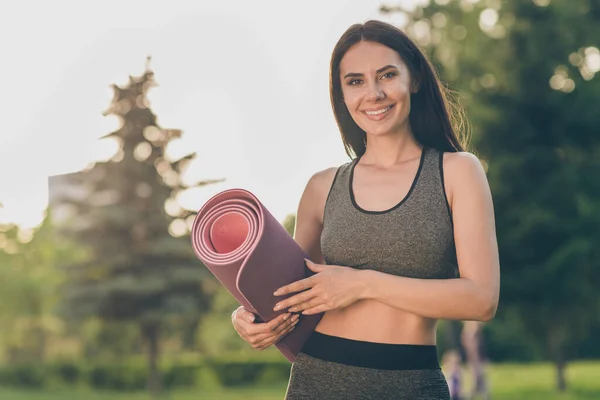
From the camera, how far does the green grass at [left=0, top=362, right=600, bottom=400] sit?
22.7 m

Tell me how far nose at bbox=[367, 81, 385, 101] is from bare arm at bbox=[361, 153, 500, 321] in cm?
35

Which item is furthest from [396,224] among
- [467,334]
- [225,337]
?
[225,337]

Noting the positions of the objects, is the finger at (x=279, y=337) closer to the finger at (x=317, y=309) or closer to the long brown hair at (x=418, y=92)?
the finger at (x=317, y=309)

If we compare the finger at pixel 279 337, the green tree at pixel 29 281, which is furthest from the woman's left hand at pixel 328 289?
the green tree at pixel 29 281

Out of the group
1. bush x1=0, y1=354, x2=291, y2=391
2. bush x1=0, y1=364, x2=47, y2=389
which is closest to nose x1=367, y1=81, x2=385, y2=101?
bush x1=0, y1=354, x2=291, y2=391

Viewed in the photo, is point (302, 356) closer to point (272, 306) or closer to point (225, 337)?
point (272, 306)

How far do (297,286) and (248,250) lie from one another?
0.20 meters

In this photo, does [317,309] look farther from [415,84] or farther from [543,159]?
[543,159]

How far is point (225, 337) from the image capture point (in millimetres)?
45156

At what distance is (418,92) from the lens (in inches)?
116

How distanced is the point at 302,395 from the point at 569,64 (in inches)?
824

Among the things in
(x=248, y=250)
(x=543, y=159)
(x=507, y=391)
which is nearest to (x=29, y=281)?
(x=507, y=391)

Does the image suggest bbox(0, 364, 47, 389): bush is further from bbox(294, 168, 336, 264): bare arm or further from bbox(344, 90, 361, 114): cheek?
bbox(344, 90, 361, 114): cheek

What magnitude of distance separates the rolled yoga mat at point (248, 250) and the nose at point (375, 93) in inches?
19.3
